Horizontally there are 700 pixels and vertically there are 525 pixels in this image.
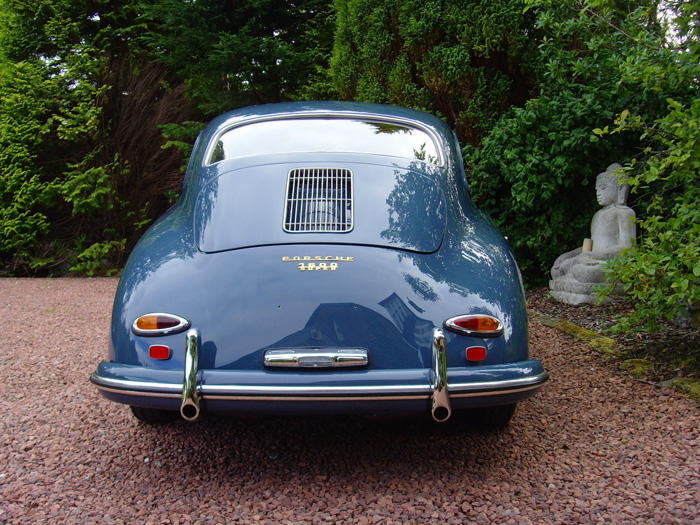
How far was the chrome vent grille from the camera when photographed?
2.51 metres

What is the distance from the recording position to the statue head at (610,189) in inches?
198

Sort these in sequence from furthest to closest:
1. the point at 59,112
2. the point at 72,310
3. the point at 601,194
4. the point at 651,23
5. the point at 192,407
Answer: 1. the point at 59,112
2. the point at 72,310
3. the point at 601,194
4. the point at 651,23
5. the point at 192,407

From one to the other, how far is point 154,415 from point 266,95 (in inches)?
297

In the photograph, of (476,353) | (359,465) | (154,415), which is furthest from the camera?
(154,415)

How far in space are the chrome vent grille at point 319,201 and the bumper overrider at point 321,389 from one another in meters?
0.65

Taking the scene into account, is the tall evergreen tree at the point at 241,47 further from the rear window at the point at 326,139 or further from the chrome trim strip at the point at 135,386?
the chrome trim strip at the point at 135,386

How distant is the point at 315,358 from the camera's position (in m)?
2.14

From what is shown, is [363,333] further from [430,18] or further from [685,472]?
[430,18]

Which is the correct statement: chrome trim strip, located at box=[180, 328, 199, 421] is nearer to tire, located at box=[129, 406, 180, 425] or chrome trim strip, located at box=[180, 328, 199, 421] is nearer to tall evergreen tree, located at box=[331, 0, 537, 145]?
tire, located at box=[129, 406, 180, 425]

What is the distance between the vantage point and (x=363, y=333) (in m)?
2.19

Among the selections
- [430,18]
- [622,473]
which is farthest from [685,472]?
[430,18]

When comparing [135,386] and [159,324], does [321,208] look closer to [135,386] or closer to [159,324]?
[159,324]

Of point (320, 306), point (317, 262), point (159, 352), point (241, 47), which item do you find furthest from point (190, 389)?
point (241, 47)

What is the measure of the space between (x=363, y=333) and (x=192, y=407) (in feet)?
2.19
